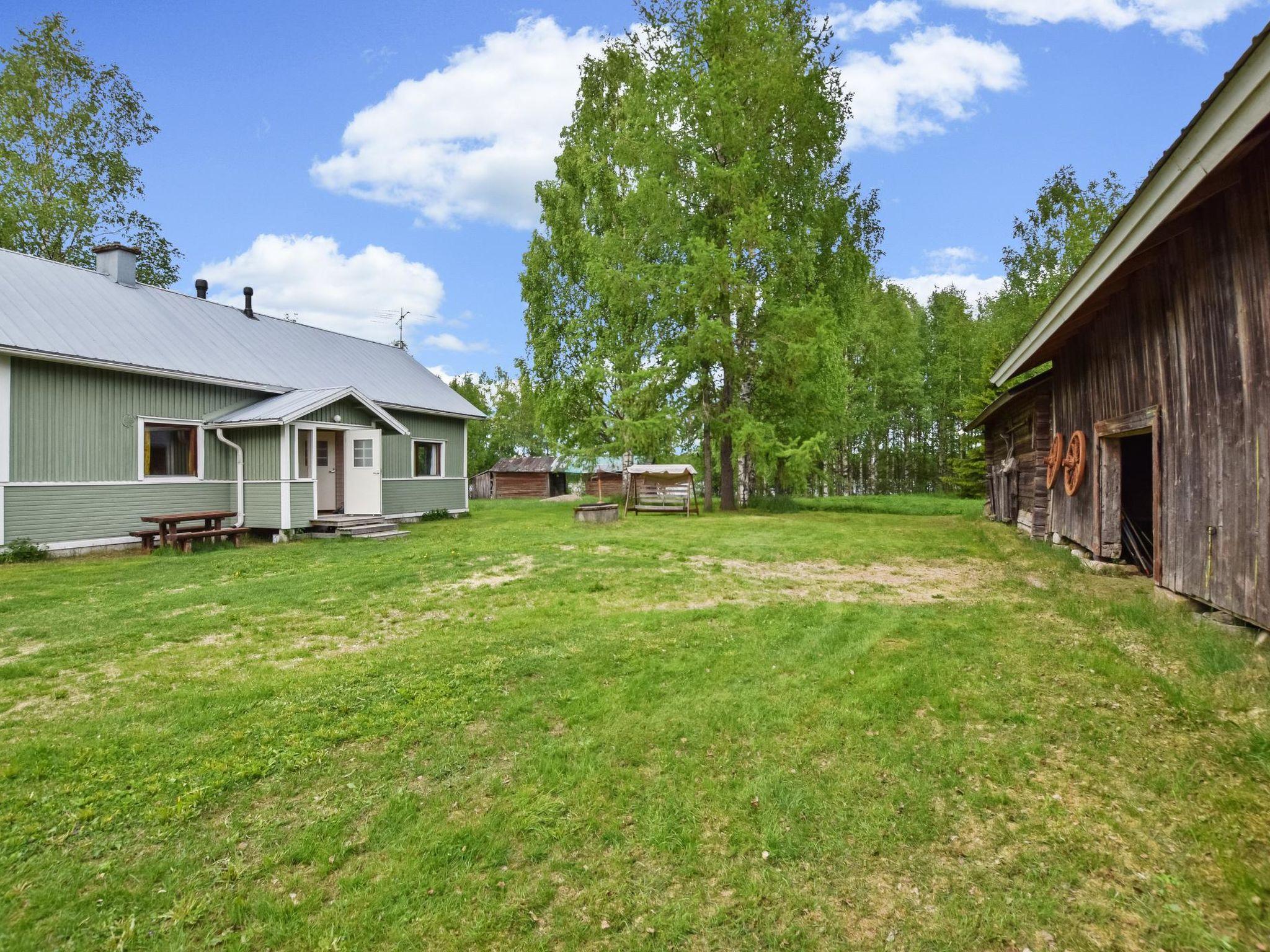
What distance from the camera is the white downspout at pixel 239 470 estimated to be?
492 inches

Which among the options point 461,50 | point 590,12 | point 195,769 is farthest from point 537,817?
point 590,12

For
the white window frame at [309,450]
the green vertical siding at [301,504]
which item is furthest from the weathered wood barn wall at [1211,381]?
the green vertical siding at [301,504]

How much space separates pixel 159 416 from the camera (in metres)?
11.9

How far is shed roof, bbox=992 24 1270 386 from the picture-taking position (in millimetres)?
3217

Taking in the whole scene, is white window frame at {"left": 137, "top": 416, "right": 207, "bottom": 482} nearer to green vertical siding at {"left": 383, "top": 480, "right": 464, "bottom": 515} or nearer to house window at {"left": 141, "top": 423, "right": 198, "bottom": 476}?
house window at {"left": 141, "top": 423, "right": 198, "bottom": 476}

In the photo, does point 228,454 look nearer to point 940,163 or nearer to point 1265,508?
point 1265,508

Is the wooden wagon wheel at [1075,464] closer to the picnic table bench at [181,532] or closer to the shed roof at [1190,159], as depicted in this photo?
the shed roof at [1190,159]

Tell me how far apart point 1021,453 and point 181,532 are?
1652 centimetres

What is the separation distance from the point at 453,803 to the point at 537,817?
0.41 metres

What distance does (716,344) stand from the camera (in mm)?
16953

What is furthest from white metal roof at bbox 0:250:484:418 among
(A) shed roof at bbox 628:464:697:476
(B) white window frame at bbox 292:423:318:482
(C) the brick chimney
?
(A) shed roof at bbox 628:464:697:476

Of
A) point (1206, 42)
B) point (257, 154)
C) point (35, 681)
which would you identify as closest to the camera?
point (35, 681)

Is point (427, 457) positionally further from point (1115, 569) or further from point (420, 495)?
point (1115, 569)

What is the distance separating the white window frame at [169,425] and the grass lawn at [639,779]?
652 cm
